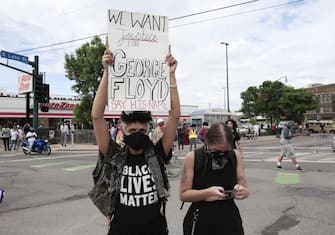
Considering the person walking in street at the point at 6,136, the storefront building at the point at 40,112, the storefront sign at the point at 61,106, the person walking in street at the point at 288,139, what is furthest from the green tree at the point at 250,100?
the person walking in street at the point at 288,139

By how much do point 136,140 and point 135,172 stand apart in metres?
0.23

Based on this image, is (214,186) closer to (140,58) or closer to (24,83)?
(140,58)

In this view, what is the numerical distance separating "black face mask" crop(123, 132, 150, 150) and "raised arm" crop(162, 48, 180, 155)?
20 cm

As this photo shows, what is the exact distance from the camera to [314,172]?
37.7 ft

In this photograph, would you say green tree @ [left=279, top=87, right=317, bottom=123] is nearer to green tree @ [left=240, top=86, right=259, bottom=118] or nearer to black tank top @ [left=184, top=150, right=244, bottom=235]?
green tree @ [left=240, top=86, right=259, bottom=118]

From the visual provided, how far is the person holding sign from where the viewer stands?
263 cm

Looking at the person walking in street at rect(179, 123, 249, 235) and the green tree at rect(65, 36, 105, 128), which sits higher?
the green tree at rect(65, 36, 105, 128)

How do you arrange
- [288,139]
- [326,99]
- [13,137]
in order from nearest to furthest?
1. [288,139]
2. [13,137]
3. [326,99]

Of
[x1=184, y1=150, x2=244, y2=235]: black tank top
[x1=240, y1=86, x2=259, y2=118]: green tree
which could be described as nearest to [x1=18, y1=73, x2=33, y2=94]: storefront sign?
[x1=240, y1=86, x2=259, y2=118]: green tree

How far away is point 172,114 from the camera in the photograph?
2969 mm

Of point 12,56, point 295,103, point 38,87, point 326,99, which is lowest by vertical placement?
point 38,87

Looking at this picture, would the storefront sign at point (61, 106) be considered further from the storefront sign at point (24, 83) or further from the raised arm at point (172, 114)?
the raised arm at point (172, 114)

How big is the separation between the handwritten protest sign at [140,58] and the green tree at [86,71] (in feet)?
92.3

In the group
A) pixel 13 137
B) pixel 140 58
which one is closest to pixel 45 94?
pixel 13 137
